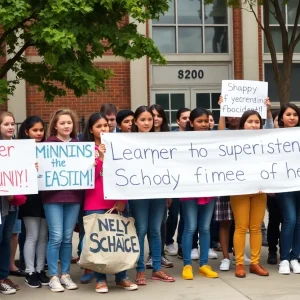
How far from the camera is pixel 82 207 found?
6.60m

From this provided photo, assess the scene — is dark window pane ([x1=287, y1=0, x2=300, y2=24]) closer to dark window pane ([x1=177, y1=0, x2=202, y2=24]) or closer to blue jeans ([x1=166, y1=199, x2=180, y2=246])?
dark window pane ([x1=177, y1=0, x2=202, y2=24])

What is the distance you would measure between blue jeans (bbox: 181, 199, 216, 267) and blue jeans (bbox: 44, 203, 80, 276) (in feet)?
3.89

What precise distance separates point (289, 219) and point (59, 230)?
249cm

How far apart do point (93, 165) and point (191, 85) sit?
980cm

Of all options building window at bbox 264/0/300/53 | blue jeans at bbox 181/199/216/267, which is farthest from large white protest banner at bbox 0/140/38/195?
building window at bbox 264/0/300/53

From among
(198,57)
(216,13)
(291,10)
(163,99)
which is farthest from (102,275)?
(291,10)

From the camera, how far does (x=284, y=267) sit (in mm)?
6875

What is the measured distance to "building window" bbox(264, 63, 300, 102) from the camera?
52.4ft

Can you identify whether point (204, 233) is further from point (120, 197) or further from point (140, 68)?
point (140, 68)

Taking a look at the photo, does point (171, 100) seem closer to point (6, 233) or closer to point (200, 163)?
point (200, 163)

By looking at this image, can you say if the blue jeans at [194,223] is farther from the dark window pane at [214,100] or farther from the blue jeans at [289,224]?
the dark window pane at [214,100]

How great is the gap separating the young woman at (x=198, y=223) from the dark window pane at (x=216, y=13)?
9.44m

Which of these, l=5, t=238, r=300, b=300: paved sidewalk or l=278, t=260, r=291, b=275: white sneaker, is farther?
l=278, t=260, r=291, b=275: white sneaker

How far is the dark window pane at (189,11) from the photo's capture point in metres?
15.8
